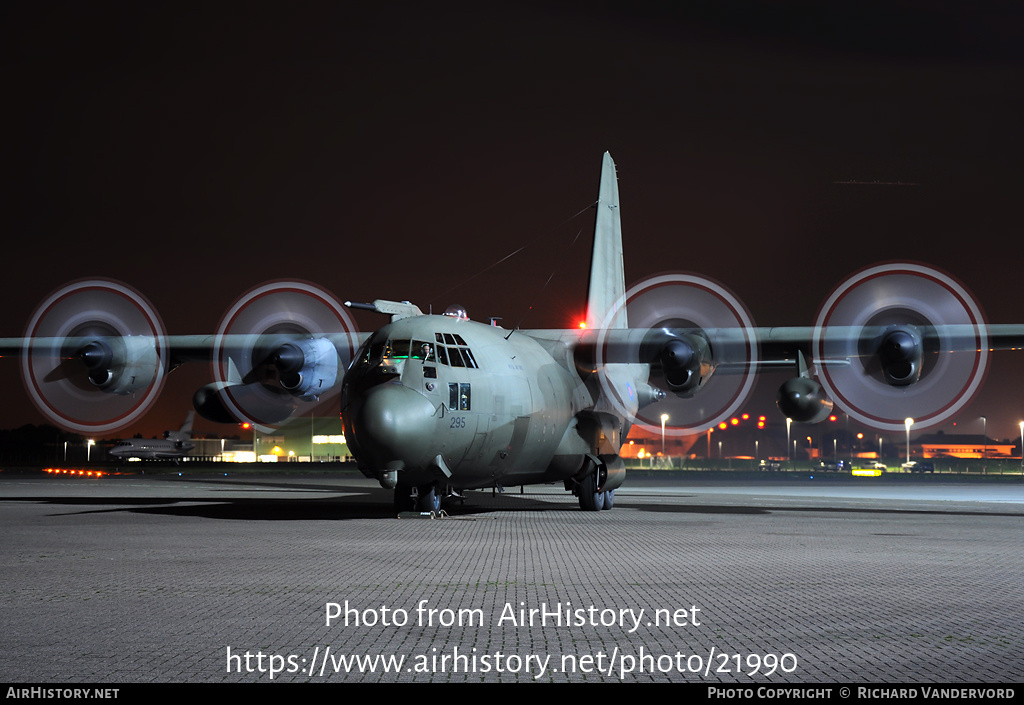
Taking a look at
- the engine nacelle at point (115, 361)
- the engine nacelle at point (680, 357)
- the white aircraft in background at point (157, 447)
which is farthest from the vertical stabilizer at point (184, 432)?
the engine nacelle at point (680, 357)

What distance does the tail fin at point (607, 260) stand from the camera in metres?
34.7

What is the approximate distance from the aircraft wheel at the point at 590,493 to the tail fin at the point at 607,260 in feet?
Answer: 22.8

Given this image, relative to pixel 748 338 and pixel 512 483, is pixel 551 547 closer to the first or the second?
pixel 512 483

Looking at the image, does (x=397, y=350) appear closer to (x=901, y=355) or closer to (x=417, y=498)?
(x=417, y=498)

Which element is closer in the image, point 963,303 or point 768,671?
point 768,671

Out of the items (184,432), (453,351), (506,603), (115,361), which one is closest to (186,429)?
(184,432)

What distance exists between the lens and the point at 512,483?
26.2m

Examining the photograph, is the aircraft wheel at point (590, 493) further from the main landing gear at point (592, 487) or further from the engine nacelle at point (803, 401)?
the engine nacelle at point (803, 401)

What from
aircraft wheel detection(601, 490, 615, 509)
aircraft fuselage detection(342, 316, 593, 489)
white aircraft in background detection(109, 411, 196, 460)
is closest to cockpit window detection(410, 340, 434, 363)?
aircraft fuselage detection(342, 316, 593, 489)

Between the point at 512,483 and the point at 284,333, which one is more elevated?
the point at 284,333

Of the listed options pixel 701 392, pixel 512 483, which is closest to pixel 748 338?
pixel 701 392

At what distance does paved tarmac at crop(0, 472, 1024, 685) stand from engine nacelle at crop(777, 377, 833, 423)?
22.4ft

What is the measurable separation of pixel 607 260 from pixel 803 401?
10.5 metres
